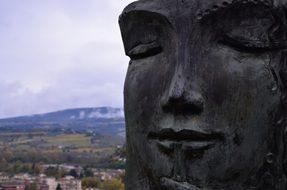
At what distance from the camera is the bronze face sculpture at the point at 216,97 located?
12.9 feet

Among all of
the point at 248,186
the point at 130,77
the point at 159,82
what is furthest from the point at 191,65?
the point at 248,186

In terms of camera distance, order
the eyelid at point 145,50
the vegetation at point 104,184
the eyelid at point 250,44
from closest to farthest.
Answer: the eyelid at point 250,44
the eyelid at point 145,50
the vegetation at point 104,184

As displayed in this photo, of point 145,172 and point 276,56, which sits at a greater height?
point 276,56

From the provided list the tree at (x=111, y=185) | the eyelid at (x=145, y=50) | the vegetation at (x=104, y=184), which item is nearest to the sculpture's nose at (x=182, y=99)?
the eyelid at (x=145, y=50)

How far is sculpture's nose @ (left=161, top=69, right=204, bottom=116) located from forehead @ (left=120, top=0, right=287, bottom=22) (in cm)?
42

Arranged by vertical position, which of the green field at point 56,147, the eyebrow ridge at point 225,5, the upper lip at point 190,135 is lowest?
the green field at point 56,147

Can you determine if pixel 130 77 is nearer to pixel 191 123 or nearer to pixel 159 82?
pixel 159 82

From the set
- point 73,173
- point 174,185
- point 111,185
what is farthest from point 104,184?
Answer: point 174,185

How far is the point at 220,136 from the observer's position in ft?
12.9

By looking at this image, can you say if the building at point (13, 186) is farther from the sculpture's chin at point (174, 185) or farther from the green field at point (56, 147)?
the sculpture's chin at point (174, 185)

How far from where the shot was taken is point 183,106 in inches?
156

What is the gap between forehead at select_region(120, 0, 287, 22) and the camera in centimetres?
398

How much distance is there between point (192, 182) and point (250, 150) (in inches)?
15.6

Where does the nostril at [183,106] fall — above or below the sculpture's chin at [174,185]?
above
